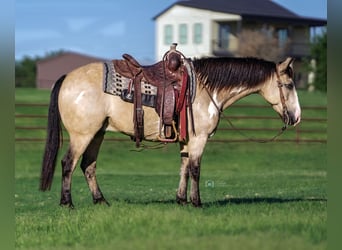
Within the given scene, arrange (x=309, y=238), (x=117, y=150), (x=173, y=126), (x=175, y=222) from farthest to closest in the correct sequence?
(x=117, y=150)
(x=173, y=126)
(x=175, y=222)
(x=309, y=238)

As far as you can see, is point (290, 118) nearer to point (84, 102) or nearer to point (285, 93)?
point (285, 93)

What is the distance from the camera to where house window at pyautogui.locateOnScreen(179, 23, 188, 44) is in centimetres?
3714

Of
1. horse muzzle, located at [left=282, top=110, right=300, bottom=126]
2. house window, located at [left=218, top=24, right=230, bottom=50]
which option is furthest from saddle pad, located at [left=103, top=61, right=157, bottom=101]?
house window, located at [left=218, top=24, right=230, bottom=50]

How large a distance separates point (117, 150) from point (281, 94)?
1552cm

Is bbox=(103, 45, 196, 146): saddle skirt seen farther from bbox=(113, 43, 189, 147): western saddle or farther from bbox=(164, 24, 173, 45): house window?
bbox=(164, 24, 173, 45): house window

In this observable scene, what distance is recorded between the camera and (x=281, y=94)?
27.3 ft

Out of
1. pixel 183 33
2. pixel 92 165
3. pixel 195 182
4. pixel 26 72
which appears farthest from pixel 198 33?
pixel 195 182

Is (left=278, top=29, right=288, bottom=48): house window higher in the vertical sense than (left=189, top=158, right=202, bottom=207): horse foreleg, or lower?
higher

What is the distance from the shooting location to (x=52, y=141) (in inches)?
328

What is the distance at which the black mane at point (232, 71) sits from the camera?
8.22m

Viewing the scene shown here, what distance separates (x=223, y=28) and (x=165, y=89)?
36282mm

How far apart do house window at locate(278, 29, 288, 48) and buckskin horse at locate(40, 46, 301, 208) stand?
36.8 metres
